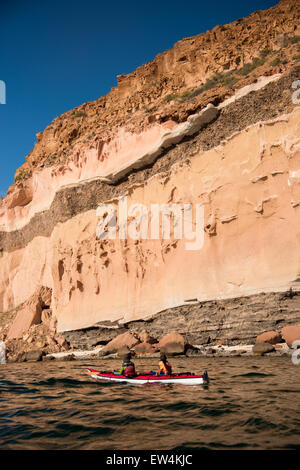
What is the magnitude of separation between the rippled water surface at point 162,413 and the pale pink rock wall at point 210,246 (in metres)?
5.01

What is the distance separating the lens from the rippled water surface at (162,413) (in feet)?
15.1

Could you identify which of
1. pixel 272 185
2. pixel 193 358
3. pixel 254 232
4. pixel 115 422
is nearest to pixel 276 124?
pixel 272 185

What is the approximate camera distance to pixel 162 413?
20.0ft

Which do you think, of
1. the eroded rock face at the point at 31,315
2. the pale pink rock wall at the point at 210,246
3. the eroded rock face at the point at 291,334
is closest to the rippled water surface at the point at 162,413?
the eroded rock face at the point at 291,334

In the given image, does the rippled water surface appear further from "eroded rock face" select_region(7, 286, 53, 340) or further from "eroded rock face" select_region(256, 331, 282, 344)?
"eroded rock face" select_region(7, 286, 53, 340)

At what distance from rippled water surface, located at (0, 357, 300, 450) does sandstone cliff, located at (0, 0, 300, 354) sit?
5909 millimetres

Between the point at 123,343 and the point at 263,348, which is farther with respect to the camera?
the point at 123,343

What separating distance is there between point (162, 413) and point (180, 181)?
12.6 m

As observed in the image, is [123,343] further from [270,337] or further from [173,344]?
[270,337]

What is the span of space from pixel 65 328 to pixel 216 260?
1003cm

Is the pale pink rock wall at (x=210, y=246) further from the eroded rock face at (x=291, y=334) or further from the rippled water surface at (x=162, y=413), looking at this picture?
the rippled water surface at (x=162, y=413)

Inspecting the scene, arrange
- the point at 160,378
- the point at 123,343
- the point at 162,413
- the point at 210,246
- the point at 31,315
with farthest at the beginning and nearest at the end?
1. the point at 31,315
2. the point at 123,343
3. the point at 210,246
4. the point at 160,378
5. the point at 162,413

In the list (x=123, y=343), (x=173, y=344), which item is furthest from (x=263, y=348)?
(x=123, y=343)
